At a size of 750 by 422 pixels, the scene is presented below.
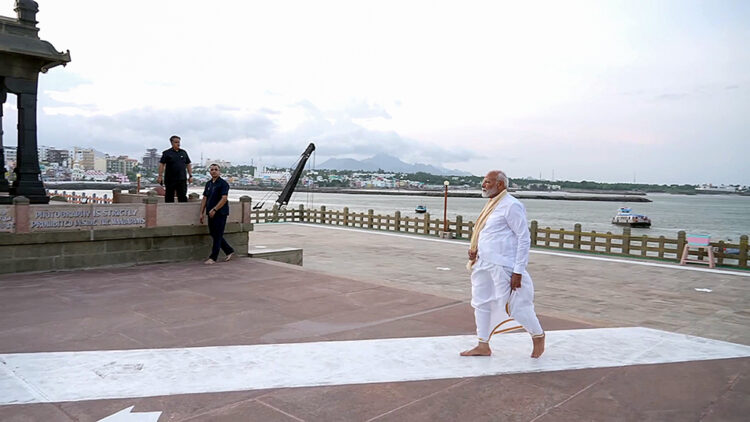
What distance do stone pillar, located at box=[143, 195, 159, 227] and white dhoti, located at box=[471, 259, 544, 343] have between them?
6736 mm

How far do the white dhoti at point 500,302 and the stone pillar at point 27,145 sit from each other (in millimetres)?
9392

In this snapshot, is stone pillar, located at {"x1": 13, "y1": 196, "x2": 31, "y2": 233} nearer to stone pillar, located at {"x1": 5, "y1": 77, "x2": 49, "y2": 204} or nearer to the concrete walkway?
stone pillar, located at {"x1": 5, "y1": 77, "x2": 49, "y2": 204}

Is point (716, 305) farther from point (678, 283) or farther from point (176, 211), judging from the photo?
point (176, 211)

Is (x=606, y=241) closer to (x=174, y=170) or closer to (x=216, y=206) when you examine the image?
(x=216, y=206)

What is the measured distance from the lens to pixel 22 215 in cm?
797

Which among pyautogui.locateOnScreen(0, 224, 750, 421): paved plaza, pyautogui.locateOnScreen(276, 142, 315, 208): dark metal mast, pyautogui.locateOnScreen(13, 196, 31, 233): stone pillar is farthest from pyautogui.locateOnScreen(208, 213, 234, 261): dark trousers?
pyautogui.locateOnScreen(276, 142, 315, 208): dark metal mast

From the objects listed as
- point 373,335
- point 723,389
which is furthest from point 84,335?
point 723,389

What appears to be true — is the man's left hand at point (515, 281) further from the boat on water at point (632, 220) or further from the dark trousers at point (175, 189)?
the boat on water at point (632, 220)

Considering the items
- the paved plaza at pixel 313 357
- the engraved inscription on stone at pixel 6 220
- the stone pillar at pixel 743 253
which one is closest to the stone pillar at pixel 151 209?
the paved plaza at pixel 313 357

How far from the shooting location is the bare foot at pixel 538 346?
4.43 meters

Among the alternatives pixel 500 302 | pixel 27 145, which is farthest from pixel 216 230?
pixel 500 302

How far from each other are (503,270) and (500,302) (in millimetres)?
260

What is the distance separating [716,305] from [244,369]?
9.35m

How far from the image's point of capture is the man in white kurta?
13.7ft
